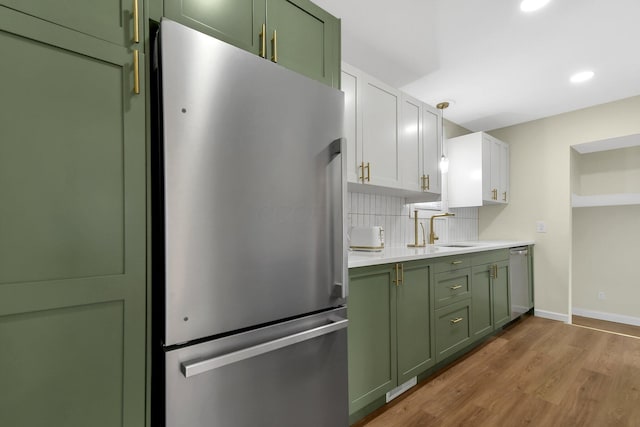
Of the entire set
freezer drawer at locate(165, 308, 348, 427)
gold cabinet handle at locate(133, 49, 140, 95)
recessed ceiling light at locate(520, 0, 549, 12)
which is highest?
recessed ceiling light at locate(520, 0, 549, 12)

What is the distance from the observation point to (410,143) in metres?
2.47

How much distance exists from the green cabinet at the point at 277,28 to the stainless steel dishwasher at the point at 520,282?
2.88m

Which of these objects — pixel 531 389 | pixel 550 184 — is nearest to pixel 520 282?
pixel 550 184

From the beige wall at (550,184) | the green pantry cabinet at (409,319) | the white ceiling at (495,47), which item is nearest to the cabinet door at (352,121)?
the white ceiling at (495,47)

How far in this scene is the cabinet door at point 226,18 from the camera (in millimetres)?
971

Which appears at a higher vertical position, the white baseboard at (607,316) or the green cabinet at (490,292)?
the green cabinet at (490,292)

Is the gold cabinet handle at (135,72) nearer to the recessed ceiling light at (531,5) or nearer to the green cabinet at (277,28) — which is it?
the green cabinet at (277,28)

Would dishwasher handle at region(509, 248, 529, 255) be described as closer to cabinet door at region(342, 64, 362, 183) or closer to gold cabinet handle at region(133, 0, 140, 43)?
cabinet door at region(342, 64, 362, 183)

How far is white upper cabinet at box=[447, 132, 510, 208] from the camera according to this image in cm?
335

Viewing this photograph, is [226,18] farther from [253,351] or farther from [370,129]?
[370,129]

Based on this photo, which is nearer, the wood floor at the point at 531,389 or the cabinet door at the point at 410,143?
the wood floor at the point at 531,389

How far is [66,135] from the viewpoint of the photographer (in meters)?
0.77

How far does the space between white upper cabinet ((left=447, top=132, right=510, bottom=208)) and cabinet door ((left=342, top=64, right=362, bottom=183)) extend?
6.45 feet

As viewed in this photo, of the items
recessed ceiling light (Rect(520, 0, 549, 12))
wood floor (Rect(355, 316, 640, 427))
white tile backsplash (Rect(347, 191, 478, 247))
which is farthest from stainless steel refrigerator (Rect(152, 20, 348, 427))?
recessed ceiling light (Rect(520, 0, 549, 12))
